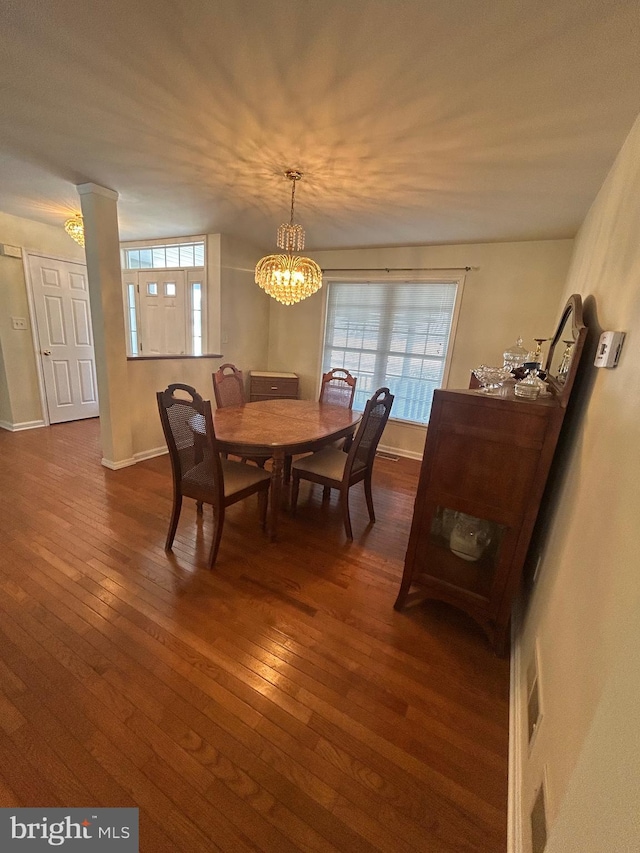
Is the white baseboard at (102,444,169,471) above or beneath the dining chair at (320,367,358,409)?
beneath

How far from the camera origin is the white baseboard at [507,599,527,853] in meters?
0.96

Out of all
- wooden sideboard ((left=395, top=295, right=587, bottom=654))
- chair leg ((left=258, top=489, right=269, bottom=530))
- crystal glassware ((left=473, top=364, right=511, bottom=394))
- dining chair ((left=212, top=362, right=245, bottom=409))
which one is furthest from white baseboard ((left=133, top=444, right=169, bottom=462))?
crystal glassware ((left=473, top=364, right=511, bottom=394))

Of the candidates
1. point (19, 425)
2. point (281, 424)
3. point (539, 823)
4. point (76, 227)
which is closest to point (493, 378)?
point (281, 424)

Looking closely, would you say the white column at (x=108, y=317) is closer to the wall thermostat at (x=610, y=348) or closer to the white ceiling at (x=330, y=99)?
the white ceiling at (x=330, y=99)

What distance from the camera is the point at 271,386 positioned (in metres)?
4.45

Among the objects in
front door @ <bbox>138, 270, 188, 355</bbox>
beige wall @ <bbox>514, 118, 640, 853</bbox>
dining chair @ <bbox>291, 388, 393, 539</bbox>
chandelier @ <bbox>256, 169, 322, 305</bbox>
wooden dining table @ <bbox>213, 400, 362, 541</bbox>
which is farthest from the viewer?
front door @ <bbox>138, 270, 188, 355</bbox>

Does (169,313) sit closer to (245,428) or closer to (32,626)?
(245,428)

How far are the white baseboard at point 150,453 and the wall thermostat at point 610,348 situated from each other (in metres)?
3.62

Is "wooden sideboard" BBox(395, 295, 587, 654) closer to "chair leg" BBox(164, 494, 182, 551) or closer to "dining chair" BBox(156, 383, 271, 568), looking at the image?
"dining chair" BBox(156, 383, 271, 568)

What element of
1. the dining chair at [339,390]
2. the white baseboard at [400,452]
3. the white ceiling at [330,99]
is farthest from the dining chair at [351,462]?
the white baseboard at [400,452]

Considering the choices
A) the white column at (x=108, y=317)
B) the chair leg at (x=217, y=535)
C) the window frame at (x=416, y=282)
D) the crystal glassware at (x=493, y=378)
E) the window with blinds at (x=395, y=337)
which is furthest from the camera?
the window with blinds at (x=395, y=337)

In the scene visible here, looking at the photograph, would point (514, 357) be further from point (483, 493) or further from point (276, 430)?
point (276, 430)

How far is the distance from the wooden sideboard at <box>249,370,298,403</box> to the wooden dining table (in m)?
1.49

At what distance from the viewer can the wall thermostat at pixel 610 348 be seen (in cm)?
103
